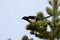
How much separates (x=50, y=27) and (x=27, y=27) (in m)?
0.49

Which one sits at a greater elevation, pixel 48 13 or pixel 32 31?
pixel 48 13

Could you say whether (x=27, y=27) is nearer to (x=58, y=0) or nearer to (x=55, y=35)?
(x=55, y=35)

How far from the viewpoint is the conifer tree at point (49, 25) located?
5097 mm

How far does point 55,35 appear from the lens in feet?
17.0

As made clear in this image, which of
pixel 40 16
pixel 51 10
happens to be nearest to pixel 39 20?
pixel 40 16

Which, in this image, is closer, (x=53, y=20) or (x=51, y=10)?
(x=53, y=20)

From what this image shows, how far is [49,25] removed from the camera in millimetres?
5242

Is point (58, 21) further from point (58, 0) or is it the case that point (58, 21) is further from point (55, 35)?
point (58, 0)

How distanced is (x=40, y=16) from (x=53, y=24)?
355mm

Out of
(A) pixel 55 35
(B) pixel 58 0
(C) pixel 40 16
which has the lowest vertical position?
(A) pixel 55 35

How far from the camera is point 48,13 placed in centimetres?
562

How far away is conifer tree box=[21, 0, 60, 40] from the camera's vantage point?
5.10m

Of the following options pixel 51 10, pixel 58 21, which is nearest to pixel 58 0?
pixel 51 10

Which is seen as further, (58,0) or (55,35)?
(58,0)
